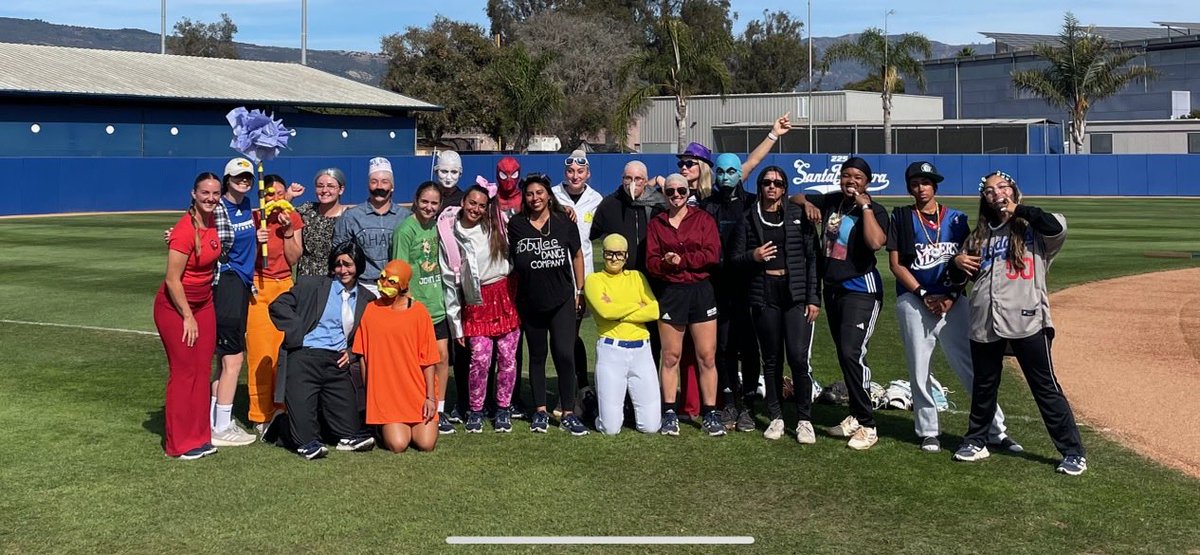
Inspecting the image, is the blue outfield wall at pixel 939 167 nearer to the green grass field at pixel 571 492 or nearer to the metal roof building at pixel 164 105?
the metal roof building at pixel 164 105

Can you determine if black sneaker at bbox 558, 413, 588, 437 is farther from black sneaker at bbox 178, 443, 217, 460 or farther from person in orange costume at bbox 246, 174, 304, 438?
black sneaker at bbox 178, 443, 217, 460

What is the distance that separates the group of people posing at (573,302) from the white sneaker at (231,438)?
2 centimetres

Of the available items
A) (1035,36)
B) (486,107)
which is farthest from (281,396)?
(1035,36)

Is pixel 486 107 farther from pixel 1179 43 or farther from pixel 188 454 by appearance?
pixel 188 454

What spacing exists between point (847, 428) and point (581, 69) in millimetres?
74682

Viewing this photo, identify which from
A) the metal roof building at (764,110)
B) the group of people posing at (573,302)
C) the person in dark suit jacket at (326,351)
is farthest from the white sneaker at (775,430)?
the metal roof building at (764,110)

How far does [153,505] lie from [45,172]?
104 feet

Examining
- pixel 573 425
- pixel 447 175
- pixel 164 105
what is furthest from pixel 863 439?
pixel 164 105

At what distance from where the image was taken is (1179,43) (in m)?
72.9

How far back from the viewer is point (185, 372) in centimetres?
749

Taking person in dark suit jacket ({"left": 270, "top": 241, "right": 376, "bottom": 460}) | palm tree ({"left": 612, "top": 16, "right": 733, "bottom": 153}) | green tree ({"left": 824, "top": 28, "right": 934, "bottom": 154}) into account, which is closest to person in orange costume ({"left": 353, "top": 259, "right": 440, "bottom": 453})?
person in dark suit jacket ({"left": 270, "top": 241, "right": 376, "bottom": 460})

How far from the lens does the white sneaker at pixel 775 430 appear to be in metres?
8.02

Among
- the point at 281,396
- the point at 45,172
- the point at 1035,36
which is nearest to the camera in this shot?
the point at 281,396

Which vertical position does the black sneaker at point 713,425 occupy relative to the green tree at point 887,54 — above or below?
below
